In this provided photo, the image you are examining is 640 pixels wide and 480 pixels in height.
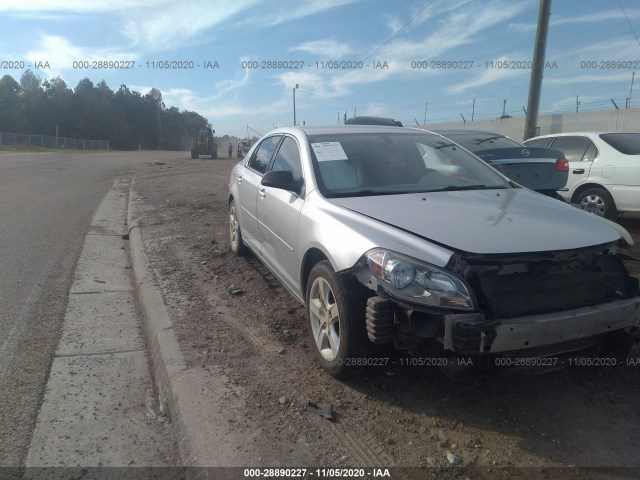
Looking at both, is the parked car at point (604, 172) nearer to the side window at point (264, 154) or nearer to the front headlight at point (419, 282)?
the side window at point (264, 154)

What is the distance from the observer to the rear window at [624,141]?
793 cm

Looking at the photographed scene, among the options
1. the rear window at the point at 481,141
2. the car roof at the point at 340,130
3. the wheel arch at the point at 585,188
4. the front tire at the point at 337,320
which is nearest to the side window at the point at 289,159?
the car roof at the point at 340,130

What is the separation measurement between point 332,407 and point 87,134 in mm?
99843

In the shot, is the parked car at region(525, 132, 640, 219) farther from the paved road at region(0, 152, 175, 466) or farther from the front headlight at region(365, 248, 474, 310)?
the paved road at region(0, 152, 175, 466)

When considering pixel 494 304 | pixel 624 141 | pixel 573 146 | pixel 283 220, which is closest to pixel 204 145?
pixel 573 146

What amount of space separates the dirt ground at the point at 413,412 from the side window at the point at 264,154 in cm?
167

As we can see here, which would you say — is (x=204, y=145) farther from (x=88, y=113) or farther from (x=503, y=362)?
(x=88, y=113)

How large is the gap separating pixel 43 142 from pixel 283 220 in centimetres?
7048

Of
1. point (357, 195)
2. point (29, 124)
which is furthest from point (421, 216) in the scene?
point (29, 124)

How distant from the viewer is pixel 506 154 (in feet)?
23.1

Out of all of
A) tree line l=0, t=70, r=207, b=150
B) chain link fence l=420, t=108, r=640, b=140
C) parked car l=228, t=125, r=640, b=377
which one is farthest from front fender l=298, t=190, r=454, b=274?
tree line l=0, t=70, r=207, b=150

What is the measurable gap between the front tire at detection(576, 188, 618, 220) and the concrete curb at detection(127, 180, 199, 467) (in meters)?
6.22

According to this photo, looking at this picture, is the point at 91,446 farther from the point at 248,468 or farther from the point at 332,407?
the point at 332,407

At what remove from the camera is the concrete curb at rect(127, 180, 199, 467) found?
9.54 feet
